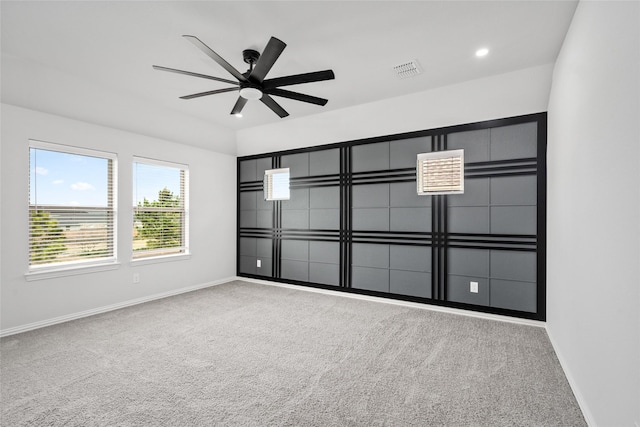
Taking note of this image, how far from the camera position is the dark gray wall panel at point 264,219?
217 inches

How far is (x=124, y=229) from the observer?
4203 millimetres

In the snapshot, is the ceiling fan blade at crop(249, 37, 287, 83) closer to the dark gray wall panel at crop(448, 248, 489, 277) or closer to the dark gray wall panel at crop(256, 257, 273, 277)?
the dark gray wall panel at crop(448, 248, 489, 277)

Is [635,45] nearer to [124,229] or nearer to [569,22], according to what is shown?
[569,22]

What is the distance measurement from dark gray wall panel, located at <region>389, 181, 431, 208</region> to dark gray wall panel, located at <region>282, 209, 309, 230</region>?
151 cm

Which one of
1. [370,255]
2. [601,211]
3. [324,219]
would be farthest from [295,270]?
[601,211]

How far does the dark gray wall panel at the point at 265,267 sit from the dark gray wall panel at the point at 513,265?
3.56m

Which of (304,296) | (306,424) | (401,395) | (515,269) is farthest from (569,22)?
(304,296)

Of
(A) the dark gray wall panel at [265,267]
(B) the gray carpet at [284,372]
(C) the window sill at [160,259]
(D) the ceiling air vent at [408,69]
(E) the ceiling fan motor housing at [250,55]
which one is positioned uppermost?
(D) the ceiling air vent at [408,69]

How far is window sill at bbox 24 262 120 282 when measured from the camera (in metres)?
3.34

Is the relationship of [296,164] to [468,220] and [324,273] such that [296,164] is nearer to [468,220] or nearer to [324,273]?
[324,273]

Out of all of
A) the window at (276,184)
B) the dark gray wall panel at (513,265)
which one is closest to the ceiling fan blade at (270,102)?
the window at (276,184)

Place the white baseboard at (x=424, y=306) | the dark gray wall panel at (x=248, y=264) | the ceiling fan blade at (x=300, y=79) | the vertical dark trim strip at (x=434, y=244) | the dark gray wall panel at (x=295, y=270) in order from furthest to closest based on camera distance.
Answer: the dark gray wall panel at (x=248, y=264), the dark gray wall panel at (x=295, y=270), the vertical dark trim strip at (x=434, y=244), the white baseboard at (x=424, y=306), the ceiling fan blade at (x=300, y=79)

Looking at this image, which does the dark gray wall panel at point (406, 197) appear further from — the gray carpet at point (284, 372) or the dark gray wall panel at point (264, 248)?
the dark gray wall panel at point (264, 248)

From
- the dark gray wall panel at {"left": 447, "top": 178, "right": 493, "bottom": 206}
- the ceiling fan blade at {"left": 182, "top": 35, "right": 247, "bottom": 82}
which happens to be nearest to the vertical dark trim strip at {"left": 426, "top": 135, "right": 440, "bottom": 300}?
the dark gray wall panel at {"left": 447, "top": 178, "right": 493, "bottom": 206}
